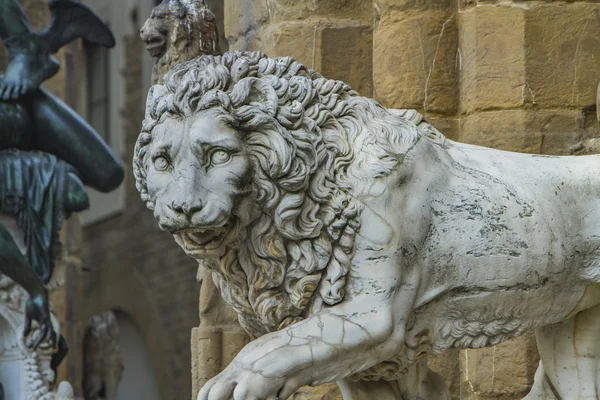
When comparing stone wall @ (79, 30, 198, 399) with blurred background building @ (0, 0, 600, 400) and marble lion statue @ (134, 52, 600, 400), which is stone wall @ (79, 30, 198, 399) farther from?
marble lion statue @ (134, 52, 600, 400)

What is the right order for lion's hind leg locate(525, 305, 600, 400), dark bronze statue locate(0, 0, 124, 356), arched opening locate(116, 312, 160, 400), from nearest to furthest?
lion's hind leg locate(525, 305, 600, 400) < dark bronze statue locate(0, 0, 124, 356) < arched opening locate(116, 312, 160, 400)

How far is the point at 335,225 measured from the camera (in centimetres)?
374

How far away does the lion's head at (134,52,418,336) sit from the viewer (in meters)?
3.69

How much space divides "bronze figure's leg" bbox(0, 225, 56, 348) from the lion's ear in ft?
13.3

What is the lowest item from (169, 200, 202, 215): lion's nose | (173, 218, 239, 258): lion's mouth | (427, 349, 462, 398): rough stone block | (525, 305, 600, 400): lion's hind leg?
(427, 349, 462, 398): rough stone block

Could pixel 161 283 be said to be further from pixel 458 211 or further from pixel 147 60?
pixel 458 211

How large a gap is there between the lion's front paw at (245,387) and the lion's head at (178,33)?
1.64 meters

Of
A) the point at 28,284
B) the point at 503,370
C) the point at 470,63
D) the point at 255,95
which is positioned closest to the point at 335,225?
the point at 255,95

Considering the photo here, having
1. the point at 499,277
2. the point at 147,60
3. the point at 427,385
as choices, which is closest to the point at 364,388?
the point at 427,385

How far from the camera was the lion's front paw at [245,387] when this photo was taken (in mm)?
3600

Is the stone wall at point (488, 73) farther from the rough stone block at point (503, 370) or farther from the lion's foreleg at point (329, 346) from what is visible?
the lion's foreleg at point (329, 346)

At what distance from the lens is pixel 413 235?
3.79 metres

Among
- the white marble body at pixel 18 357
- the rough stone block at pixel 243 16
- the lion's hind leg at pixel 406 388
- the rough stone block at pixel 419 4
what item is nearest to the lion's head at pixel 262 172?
the lion's hind leg at pixel 406 388

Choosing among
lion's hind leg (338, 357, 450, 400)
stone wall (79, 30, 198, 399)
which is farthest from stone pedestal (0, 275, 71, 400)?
stone wall (79, 30, 198, 399)
